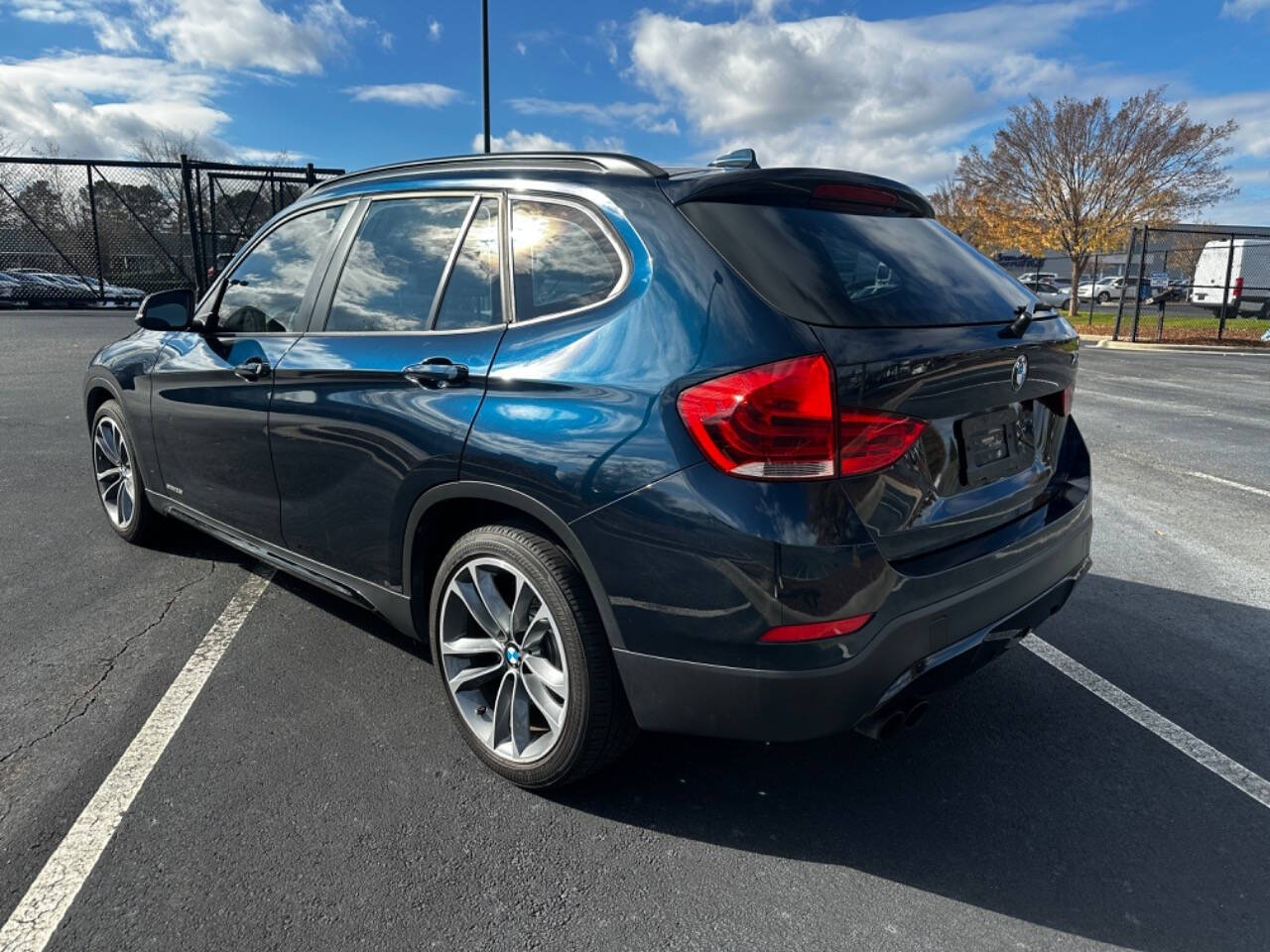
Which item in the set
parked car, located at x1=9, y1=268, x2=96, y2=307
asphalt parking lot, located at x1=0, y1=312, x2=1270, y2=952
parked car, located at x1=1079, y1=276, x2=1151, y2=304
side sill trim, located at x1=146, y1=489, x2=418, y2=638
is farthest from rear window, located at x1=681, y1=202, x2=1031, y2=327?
parked car, located at x1=1079, y1=276, x2=1151, y2=304

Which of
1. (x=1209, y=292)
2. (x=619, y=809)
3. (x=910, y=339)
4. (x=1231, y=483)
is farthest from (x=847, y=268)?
(x=1209, y=292)

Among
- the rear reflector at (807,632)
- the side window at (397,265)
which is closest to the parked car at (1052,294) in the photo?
the side window at (397,265)

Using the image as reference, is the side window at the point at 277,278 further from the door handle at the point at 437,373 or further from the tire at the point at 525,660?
the tire at the point at 525,660

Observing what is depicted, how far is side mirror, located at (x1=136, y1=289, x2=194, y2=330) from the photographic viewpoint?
405cm

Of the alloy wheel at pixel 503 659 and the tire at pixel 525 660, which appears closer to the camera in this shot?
the tire at pixel 525 660

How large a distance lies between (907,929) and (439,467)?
1.76m

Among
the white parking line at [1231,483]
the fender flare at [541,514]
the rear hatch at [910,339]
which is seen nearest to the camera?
the rear hatch at [910,339]

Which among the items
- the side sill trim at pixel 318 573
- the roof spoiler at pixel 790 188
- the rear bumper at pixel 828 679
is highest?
the roof spoiler at pixel 790 188

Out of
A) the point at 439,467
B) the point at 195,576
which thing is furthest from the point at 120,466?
the point at 439,467

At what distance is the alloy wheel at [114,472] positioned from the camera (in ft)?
15.4

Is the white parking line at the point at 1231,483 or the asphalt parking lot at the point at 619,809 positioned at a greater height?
the white parking line at the point at 1231,483

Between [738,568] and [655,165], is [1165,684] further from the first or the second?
[655,165]

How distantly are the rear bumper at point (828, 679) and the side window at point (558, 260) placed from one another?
1001 millimetres

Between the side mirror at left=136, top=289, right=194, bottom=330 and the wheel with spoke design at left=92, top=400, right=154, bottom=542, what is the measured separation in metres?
0.71
